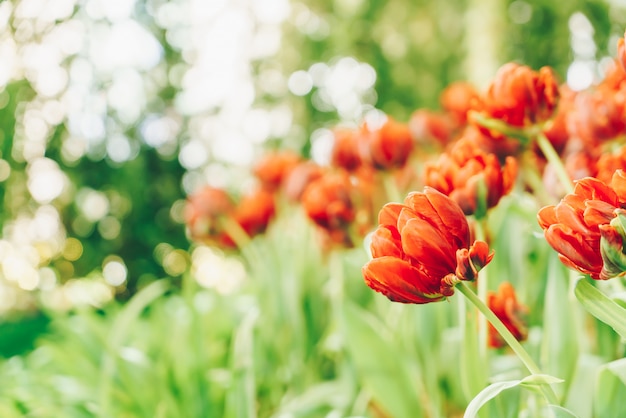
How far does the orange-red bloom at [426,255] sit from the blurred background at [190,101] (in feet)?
Result: 4.97

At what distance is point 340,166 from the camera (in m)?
1.14

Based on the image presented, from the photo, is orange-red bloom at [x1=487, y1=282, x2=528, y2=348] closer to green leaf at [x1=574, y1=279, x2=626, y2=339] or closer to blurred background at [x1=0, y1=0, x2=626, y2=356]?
green leaf at [x1=574, y1=279, x2=626, y2=339]

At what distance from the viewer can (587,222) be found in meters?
0.45

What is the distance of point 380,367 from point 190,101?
7.08ft

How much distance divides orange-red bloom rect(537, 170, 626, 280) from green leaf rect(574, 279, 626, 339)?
0.01m

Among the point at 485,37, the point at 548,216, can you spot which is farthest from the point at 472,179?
the point at 485,37

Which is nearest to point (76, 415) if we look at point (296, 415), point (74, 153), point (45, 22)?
point (296, 415)

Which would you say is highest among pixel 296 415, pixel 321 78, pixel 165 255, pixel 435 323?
pixel 435 323

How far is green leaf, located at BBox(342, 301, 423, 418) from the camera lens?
Answer: 0.86 meters

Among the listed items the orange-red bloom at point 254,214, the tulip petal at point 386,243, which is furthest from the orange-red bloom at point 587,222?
the orange-red bloom at point 254,214

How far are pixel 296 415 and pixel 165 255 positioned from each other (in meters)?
2.13

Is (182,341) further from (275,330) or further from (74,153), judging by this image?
(74,153)

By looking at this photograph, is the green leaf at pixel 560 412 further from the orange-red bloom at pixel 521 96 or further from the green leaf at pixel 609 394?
the orange-red bloom at pixel 521 96

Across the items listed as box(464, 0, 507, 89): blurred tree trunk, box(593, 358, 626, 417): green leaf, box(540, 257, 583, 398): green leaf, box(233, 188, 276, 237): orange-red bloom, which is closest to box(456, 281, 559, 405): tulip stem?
box(593, 358, 626, 417): green leaf
